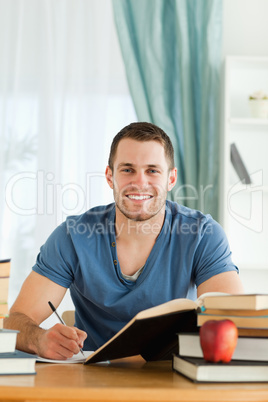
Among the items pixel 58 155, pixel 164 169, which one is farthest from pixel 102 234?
pixel 58 155

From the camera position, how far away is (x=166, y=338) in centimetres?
110

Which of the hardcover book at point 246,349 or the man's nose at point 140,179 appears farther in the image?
the man's nose at point 140,179

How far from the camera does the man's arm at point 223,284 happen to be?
1531mm

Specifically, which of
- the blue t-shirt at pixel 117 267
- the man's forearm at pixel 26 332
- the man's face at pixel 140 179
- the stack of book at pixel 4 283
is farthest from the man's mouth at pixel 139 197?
the stack of book at pixel 4 283

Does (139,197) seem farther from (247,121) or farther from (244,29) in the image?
(244,29)

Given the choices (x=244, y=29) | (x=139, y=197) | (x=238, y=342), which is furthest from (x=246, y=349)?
(x=244, y=29)

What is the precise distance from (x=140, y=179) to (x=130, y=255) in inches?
10.3

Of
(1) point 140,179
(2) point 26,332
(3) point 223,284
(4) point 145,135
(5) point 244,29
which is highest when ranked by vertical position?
(5) point 244,29

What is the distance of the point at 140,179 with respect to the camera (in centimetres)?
174

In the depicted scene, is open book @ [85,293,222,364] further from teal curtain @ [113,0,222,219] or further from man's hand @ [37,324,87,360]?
teal curtain @ [113,0,222,219]

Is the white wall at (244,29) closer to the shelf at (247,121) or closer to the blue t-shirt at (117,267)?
the shelf at (247,121)

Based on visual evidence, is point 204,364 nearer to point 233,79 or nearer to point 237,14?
point 233,79

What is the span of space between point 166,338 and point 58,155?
1947mm

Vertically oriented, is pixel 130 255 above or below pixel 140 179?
below
